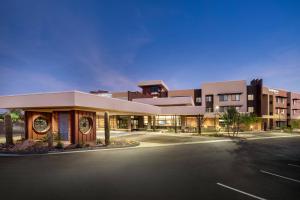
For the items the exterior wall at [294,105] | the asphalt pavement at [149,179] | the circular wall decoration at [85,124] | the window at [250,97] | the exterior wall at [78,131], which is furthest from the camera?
the exterior wall at [294,105]

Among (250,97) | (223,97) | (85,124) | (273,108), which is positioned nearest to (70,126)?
(85,124)

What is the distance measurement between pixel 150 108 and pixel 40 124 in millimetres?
20618

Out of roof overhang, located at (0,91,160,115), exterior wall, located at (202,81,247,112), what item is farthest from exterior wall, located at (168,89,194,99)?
roof overhang, located at (0,91,160,115)

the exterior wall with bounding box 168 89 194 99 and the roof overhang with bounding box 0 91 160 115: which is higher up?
the exterior wall with bounding box 168 89 194 99

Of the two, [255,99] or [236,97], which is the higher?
[236,97]

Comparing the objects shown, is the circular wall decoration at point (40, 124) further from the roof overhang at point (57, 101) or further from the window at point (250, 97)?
the window at point (250, 97)

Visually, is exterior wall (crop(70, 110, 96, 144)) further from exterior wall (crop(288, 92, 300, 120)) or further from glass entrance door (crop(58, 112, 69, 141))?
exterior wall (crop(288, 92, 300, 120))

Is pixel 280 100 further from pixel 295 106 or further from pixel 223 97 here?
pixel 223 97

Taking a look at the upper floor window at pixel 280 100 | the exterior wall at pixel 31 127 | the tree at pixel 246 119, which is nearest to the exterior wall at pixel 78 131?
the exterior wall at pixel 31 127

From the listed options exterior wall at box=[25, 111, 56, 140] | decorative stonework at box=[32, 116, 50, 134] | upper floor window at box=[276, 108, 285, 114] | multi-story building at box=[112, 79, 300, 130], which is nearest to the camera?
exterior wall at box=[25, 111, 56, 140]

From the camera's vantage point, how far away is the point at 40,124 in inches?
1064

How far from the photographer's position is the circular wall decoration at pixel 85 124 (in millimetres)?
23500

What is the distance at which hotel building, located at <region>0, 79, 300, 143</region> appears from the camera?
22.2 metres

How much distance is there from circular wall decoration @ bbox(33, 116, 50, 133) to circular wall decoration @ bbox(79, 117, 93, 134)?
6776 mm
